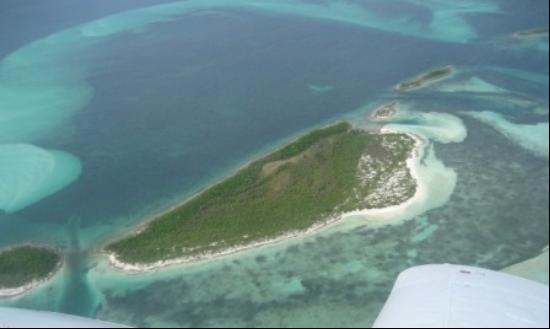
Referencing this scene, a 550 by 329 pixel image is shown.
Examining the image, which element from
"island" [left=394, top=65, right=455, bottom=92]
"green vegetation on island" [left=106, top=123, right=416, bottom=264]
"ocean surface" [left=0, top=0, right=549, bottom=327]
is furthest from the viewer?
"island" [left=394, top=65, right=455, bottom=92]

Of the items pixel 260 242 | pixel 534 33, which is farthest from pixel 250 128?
pixel 534 33

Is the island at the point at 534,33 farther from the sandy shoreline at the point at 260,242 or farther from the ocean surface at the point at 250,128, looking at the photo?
the sandy shoreline at the point at 260,242

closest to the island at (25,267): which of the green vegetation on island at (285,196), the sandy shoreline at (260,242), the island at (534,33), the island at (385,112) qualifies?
the sandy shoreline at (260,242)

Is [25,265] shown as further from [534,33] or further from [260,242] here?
[534,33]

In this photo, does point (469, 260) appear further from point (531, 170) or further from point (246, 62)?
point (246, 62)

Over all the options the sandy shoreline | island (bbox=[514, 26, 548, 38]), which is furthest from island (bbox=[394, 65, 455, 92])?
the sandy shoreline

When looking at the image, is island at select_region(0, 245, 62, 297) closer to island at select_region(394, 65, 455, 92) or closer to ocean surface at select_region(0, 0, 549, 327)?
ocean surface at select_region(0, 0, 549, 327)
